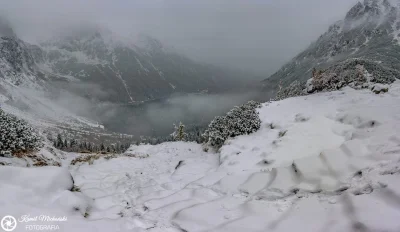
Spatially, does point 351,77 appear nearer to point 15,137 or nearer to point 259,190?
point 259,190

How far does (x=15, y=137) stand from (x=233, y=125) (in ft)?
57.3

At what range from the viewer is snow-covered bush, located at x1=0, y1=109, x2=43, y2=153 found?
16.7m

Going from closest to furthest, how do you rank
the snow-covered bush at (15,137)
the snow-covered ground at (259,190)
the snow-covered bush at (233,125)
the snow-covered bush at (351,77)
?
the snow-covered ground at (259,190) → the snow-covered bush at (15,137) → the snow-covered bush at (233,125) → the snow-covered bush at (351,77)

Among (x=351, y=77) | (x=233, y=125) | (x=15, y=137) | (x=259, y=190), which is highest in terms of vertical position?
(x=351, y=77)

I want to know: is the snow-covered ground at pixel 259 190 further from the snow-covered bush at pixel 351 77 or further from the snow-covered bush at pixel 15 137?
the snow-covered bush at pixel 351 77

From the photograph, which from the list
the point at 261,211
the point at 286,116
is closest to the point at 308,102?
the point at 286,116

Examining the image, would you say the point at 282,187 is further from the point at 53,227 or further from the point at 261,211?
the point at 53,227

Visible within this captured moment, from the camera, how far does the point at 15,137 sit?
57.7 ft

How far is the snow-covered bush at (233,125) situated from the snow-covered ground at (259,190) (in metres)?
5.85

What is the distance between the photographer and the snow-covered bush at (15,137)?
16.7 m
